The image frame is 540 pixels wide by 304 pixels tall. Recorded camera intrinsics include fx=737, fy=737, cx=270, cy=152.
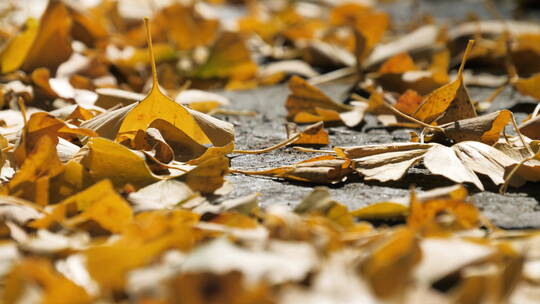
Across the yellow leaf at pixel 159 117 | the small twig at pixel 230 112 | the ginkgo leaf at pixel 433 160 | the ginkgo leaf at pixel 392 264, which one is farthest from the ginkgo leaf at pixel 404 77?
the ginkgo leaf at pixel 392 264

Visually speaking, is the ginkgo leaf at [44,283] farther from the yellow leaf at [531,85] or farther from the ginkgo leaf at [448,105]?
the yellow leaf at [531,85]

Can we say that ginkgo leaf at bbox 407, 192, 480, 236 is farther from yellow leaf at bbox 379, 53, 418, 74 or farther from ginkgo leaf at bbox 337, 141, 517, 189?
yellow leaf at bbox 379, 53, 418, 74

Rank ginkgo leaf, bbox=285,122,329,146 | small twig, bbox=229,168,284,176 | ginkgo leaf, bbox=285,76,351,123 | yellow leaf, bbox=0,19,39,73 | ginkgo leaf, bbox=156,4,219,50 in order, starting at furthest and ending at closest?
ginkgo leaf, bbox=156,4,219,50, yellow leaf, bbox=0,19,39,73, ginkgo leaf, bbox=285,76,351,123, ginkgo leaf, bbox=285,122,329,146, small twig, bbox=229,168,284,176

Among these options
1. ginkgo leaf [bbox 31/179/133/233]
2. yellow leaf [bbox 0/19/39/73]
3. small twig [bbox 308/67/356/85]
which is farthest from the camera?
small twig [bbox 308/67/356/85]

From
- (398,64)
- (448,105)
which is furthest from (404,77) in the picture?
(448,105)

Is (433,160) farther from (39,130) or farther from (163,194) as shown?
(39,130)

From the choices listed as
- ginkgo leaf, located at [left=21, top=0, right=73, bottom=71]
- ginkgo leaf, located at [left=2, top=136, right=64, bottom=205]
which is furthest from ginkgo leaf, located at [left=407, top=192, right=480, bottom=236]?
ginkgo leaf, located at [left=21, top=0, right=73, bottom=71]

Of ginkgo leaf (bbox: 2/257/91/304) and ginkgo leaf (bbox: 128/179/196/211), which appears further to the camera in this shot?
ginkgo leaf (bbox: 128/179/196/211)
